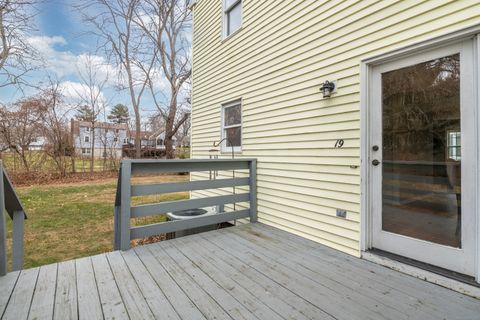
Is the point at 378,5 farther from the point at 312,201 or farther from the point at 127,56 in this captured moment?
A: the point at 127,56

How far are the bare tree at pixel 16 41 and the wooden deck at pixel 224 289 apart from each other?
6.42 m

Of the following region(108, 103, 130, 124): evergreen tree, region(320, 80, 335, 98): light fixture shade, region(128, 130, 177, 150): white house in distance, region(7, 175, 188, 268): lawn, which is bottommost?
region(7, 175, 188, 268): lawn

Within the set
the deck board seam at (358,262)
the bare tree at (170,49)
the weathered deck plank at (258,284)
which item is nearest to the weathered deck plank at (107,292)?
the weathered deck plank at (258,284)

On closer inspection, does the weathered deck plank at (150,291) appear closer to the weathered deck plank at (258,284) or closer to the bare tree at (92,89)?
the weathered deck plank at (258,284)

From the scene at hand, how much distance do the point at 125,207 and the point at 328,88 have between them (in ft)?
8.87

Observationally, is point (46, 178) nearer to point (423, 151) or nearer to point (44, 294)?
point (44, 294)

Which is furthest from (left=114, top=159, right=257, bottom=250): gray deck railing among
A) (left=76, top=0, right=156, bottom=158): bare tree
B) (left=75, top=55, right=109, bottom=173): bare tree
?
(left=76, top=0, right=156, bottom=158): bare tree

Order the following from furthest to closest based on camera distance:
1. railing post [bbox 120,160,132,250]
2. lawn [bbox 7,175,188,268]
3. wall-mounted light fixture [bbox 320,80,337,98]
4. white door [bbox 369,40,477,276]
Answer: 1. lawn [bbox 7,175,188,268]
2. wall-mounted light fixture [bbox 320,80,337,98]
3. railing post [bbox 120,160,132,250]
4. white door [bbox 369,40,477,276]

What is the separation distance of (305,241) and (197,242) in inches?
53.8

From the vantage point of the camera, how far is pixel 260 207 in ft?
13.1

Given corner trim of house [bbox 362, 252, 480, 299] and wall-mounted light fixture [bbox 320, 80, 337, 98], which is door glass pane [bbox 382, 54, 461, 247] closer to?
corner trim of house [bbox 362, 252, 480, 299]

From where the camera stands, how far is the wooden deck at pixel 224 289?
1637mm

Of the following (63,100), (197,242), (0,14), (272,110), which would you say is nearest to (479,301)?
(197,242)

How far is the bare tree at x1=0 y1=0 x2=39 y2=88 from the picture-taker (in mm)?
5613
